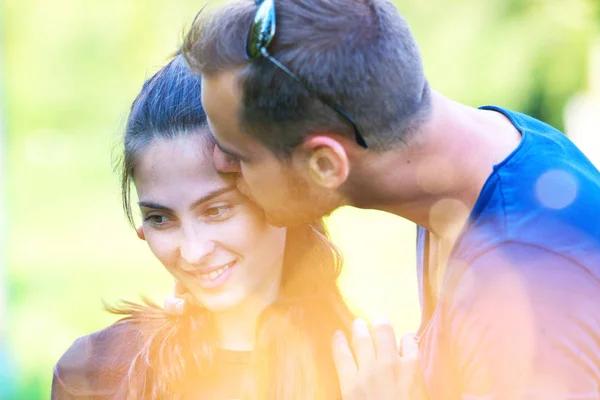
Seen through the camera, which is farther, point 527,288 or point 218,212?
point 218,212

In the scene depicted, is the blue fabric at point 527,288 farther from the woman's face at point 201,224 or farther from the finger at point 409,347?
the woman's face at point 201,224

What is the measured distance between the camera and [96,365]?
2131 millimetres

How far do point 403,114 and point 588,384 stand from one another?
2.30ft

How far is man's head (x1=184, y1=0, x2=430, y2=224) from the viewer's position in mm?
1786

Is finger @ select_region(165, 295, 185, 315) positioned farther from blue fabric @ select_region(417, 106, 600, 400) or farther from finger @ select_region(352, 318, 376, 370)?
blue fabric @ select_region(417, 106, 600, 400)

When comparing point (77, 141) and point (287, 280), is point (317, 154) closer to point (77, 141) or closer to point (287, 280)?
point (287, 280)

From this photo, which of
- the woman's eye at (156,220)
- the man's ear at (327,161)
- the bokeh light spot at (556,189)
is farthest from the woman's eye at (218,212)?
the bokeh light spot at (556,189)

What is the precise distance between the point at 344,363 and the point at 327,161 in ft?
1.57

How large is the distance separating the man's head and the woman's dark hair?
135 mm

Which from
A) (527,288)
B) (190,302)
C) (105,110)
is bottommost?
(527,288)

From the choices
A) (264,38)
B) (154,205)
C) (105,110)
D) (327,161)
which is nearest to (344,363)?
(327,161)

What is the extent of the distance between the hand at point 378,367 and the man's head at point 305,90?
37cm

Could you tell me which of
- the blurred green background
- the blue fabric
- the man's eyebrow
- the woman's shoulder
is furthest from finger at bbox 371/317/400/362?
the blurred green background

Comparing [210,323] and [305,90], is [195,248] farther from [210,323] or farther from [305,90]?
[305,90]
